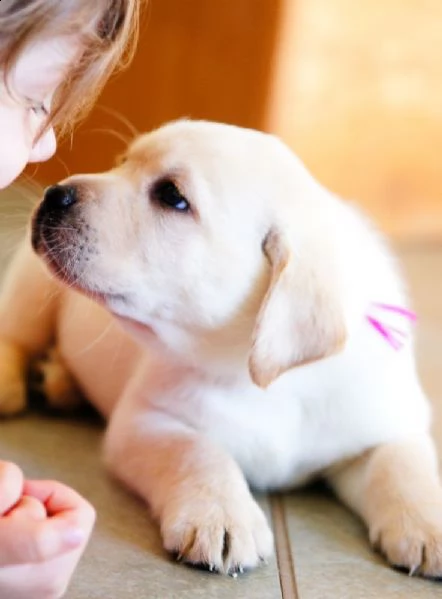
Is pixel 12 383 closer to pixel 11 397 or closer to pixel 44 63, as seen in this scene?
pixel 11 397

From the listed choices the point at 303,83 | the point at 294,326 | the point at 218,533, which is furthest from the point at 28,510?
the point at 303,83

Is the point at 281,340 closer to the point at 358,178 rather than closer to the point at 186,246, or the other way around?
the point at 186,246

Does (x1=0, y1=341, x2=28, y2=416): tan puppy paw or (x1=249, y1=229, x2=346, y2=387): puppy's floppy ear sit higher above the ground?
(x1=249, y1=229, x2=346, y2=387): puppy's floppy ear

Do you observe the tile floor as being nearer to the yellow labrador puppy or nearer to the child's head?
the yellow labrador puppy

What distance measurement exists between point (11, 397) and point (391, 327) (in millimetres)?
631

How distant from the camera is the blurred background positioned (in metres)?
3.42

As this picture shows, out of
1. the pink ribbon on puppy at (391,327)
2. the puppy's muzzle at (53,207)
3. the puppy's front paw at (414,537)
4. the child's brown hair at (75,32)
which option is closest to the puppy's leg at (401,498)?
the puppy's front paw at (414,537)

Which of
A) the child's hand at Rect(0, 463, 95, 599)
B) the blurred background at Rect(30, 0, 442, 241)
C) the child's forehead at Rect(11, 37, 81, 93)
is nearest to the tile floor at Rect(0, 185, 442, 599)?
the child's hand at Rect(0, 463, 95, 599)

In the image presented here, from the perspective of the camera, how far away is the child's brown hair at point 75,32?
48.1 inches

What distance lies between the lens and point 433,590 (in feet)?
4.36

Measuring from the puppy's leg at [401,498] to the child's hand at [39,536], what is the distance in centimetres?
43

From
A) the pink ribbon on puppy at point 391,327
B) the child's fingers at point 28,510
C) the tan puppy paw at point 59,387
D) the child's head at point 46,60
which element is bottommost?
the tan puppy paw at point 59,387

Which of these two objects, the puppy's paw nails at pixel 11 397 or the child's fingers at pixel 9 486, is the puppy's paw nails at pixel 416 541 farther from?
the puppy's paw nails at pixel 11 397

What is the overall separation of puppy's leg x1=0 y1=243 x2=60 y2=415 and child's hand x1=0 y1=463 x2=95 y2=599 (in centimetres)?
69
